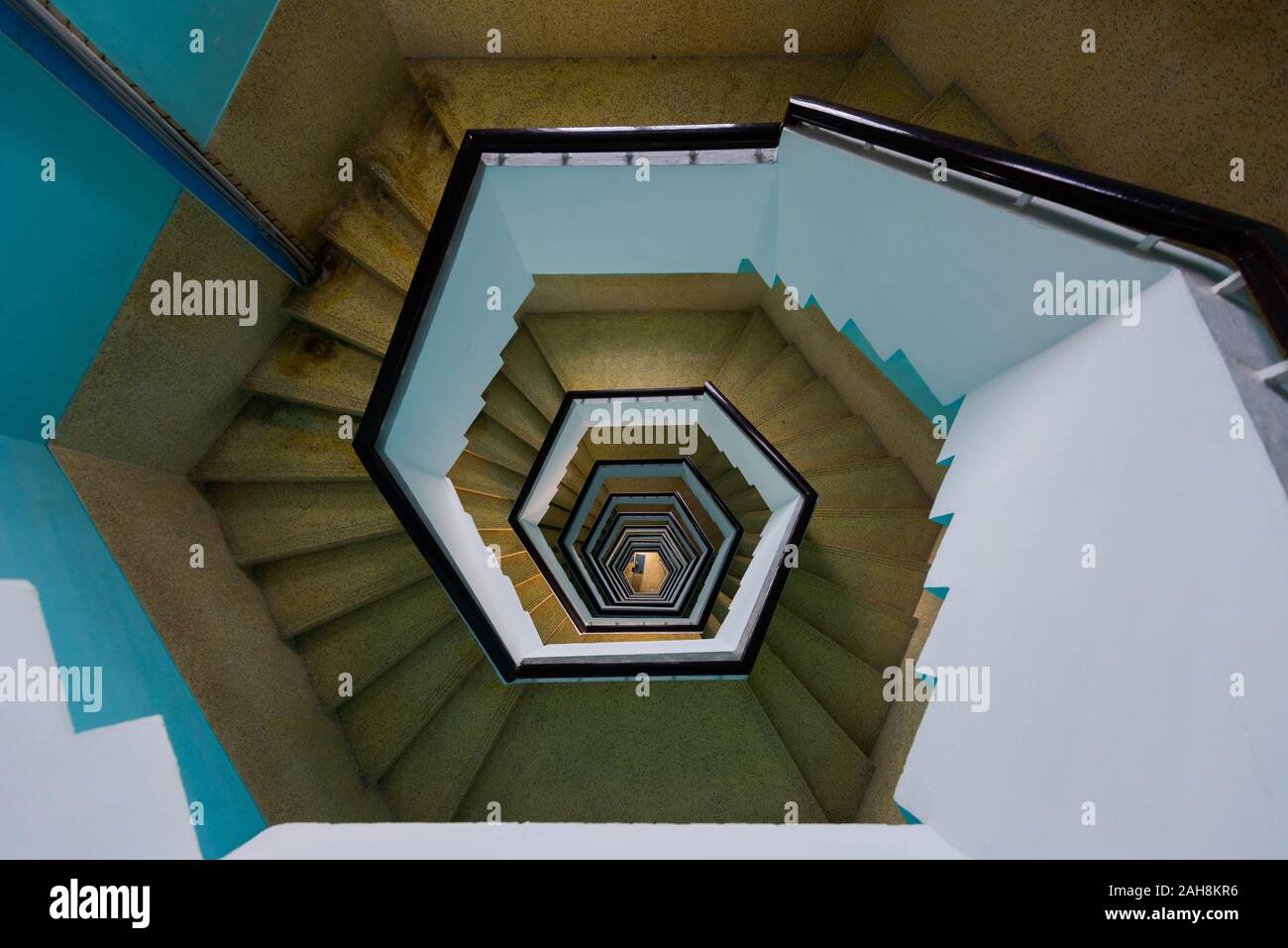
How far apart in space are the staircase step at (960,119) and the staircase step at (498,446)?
3.71m

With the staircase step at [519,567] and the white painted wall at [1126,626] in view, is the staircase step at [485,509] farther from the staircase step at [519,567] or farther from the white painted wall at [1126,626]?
the white painted wall at [1126,626]

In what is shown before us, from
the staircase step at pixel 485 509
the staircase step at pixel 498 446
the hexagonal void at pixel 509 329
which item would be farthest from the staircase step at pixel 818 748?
the staircase step at pixel 498 446

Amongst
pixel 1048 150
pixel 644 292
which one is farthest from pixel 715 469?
pixel 1048 150

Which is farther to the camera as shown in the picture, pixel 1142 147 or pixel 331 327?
pixel 331 327

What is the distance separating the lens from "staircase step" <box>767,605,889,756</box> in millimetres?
3777

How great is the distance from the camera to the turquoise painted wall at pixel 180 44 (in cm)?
225

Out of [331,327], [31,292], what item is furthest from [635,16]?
[31,292]

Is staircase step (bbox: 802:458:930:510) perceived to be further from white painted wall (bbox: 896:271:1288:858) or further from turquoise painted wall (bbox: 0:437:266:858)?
turquoise painted wall (bbox: 0:437:266:858)

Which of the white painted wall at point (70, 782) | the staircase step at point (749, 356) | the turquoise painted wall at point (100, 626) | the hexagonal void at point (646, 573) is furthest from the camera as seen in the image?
the hexagonal void at point (646, 573)

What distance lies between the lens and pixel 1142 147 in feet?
7.36

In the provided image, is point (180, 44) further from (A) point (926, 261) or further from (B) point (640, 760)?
(B) point (640, 760)

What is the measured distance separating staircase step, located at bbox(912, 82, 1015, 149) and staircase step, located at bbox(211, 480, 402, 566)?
3834 mm
